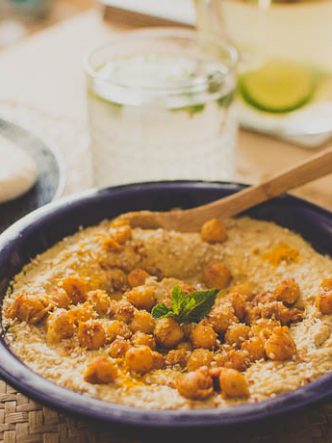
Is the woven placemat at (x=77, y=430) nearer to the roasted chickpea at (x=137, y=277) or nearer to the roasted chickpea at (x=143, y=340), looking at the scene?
the roasted chickpea at (x=143, y=340)

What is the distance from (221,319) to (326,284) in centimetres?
15

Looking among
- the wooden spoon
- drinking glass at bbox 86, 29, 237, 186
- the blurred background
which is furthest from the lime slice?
the blurred background

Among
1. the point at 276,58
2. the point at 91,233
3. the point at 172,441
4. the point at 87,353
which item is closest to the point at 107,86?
the point at 91,233

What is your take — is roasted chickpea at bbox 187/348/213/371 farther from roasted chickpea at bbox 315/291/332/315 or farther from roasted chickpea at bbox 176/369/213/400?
roasted chickpea at bbox 315/291/332/315

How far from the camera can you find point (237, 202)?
113 cm

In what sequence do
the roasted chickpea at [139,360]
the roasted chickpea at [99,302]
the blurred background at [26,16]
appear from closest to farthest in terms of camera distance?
1. the roasted chickpea at [139,360]
2. the roasted chickpea at [99,302]
3. the blurred background at [26,16]

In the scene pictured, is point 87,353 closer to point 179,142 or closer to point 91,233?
point 91,233

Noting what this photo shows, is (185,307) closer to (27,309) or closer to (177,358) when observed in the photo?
(177,358)

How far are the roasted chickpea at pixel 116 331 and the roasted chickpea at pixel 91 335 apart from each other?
22 millimetres

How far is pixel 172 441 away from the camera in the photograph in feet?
2.52

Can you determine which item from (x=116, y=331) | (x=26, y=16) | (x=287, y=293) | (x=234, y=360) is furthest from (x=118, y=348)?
(x=26, y=16)

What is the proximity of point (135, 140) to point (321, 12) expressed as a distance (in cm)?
45

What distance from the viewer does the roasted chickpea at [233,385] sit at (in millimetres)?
822

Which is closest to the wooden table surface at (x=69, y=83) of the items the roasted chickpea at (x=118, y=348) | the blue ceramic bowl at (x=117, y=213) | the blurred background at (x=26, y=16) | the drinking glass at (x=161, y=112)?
the drinking glass at (x=161, y=112)
